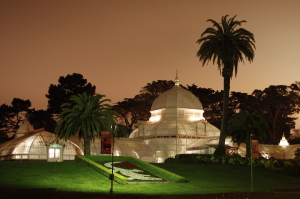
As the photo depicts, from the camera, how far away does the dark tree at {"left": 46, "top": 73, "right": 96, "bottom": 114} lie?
307ft

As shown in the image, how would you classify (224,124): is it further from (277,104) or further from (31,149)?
(277,104)

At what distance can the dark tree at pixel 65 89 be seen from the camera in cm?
9356

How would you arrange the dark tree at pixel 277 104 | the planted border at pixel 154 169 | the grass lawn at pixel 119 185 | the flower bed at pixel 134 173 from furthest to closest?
1. the dark tree at pixel 277 104
2. the planted border at pixel 154 169
3. the flower bed at pixel 134 173
4. the grass lawn at pixel 119 185

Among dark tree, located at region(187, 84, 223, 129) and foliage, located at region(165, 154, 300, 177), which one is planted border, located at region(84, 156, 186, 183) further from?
dark tree, located at region(187, 84, 223, 129)

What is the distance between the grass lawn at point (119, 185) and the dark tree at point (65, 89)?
48.8 m

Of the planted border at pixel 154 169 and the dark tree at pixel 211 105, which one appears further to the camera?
the dark tree at pixel 211 105

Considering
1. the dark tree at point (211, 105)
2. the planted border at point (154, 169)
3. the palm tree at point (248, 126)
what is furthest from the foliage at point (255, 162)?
the dark tree at point (211, 105)

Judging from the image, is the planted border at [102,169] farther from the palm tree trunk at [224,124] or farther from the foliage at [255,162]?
the palm tree trunk at [224,124]

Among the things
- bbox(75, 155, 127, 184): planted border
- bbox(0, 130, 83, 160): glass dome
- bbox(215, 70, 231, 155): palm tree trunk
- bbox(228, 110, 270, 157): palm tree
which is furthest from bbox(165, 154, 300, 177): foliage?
bbox(0, 130, 83, 160): glass dome

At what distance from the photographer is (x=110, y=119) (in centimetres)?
5300

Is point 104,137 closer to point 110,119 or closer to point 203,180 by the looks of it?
point 110,119

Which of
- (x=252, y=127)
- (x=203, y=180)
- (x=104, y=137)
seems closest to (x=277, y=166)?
(x=252, y=127)

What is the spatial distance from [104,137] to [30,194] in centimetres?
2132

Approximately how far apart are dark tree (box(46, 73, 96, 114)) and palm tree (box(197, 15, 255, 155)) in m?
41.4
